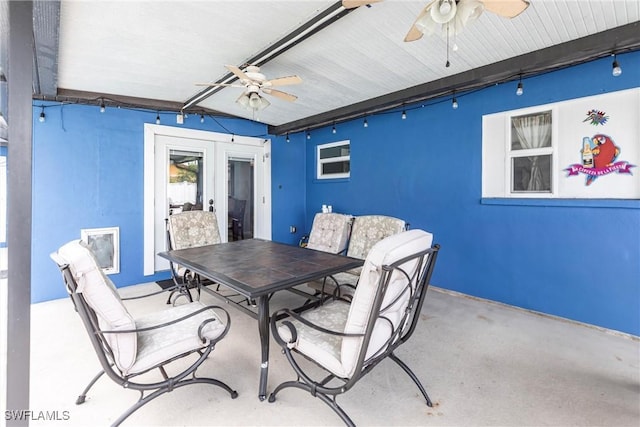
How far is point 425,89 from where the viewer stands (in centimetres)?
335

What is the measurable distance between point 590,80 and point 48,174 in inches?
234

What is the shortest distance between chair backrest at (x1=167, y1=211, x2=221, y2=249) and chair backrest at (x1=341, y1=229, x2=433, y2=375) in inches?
102

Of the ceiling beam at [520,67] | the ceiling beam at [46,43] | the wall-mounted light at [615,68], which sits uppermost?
the ceiling beam at [520,67]

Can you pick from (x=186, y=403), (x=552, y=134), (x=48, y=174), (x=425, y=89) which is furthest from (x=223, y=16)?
(x=552, y=134)

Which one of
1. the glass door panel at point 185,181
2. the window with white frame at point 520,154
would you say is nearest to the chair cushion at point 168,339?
the glass door panel at point 185,181

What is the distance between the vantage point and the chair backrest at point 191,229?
3.29 metres

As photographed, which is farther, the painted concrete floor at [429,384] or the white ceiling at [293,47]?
the white ceiling at [293,47]

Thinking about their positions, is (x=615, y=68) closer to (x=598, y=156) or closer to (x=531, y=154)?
(x=598, y=156)

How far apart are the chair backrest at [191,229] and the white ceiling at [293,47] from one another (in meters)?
1.61

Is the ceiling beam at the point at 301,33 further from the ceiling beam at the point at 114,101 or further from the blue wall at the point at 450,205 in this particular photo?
the blue wall at the point at 450,205

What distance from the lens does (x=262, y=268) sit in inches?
84.0

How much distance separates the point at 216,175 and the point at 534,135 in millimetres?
4385

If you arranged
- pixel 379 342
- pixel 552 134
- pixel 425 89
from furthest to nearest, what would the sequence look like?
pixel 425 89, pixel 552 134, pixel 379 342

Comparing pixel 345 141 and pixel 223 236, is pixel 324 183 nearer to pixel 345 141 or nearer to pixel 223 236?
pixel 345 141
